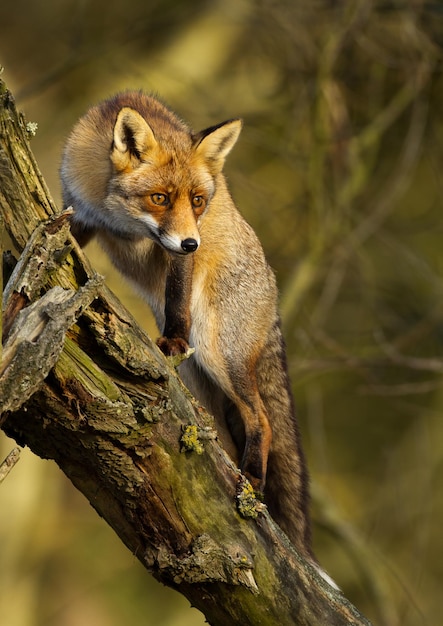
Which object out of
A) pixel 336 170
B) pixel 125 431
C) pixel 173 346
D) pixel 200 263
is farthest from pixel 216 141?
pixel 336 170

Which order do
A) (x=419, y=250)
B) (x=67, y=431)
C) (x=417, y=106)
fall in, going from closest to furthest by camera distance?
(x=67, y=431) → (x=417, y=106) → (x=419, y=250)

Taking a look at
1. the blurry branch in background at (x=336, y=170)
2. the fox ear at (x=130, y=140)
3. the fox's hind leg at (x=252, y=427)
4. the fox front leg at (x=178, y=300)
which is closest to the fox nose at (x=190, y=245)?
the fox front leg at (x=178, y=300)

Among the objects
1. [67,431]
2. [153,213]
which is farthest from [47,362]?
[153,213]

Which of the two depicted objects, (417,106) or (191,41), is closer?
(417,106)

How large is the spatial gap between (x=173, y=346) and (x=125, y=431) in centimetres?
153

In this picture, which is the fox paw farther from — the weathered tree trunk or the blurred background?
the blurred background

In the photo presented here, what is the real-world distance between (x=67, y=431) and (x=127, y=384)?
309mm

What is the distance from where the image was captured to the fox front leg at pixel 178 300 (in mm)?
5148

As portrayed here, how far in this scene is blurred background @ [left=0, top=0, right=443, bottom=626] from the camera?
9.98 metres

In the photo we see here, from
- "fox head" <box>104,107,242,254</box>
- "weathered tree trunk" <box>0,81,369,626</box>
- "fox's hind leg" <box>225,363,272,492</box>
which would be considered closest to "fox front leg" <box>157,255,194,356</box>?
"fox head" <box>104,107,242,254</box>

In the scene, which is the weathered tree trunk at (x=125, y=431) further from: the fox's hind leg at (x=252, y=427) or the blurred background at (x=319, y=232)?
the blurred background at (x=319, y=232)

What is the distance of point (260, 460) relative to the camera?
5223 mm

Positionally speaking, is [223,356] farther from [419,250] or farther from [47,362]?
[419,250]

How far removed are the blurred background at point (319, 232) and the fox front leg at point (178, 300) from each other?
12.2 feet
